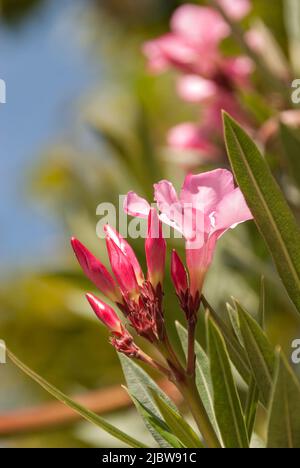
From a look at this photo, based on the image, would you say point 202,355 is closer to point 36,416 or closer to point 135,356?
point 135,356

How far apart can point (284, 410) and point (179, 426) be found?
0.12 metres

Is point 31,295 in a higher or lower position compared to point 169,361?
higher

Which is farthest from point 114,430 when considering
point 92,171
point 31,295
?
point 31,295

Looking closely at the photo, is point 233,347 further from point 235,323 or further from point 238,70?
point 238,70

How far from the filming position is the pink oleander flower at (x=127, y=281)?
0.62 m

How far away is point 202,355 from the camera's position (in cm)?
71

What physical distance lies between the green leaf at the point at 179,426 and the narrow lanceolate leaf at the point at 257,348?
71mm

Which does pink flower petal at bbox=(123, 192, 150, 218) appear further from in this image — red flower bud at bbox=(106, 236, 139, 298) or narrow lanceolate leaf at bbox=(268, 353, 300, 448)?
narrow lanceolate leaf at bbox=(268, 353, 300, 448)

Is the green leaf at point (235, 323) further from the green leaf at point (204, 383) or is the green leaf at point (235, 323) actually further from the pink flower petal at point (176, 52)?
the pink flower petal at point (176, 52)

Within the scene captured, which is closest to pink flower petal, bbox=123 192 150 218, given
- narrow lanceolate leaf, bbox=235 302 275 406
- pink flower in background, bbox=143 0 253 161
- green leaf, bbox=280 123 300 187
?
narrow lanceolate leaf, bbox=235 302 275 406

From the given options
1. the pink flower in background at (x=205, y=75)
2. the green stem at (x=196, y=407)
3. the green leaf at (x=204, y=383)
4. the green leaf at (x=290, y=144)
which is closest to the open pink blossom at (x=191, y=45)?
the pink flower in background at (x=205, y=75)

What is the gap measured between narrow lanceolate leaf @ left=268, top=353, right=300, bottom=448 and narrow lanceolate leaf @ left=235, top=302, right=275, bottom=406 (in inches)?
2.1

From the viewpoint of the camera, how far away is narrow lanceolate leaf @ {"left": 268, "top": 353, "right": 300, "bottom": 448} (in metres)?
0.51
